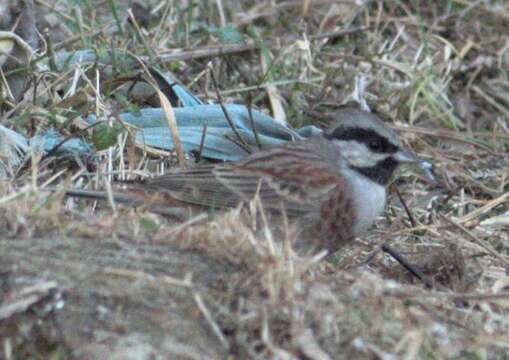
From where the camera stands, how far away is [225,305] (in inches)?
128

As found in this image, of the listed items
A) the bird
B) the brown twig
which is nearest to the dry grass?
the brown twig

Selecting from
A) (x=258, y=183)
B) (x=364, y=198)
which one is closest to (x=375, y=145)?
(x=364, y=198)

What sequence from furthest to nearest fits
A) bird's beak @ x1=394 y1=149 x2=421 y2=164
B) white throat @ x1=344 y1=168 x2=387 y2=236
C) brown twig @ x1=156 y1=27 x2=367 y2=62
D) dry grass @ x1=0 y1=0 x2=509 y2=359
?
brown twig @ x1=156 y1=27 x2=367 y2=62 → bird's beak @ x1=394 y1=149 x2=421 y2=164 → white throat @ x1=344 y1=168 x2=387 y2=236 → dry grass @ x1=0 y1=0 x2=509 y2=359

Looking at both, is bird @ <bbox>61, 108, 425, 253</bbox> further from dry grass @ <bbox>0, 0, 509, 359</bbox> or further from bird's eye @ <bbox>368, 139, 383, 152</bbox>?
dry grass @ <bbox>0, 0, 509, 359</bbox>

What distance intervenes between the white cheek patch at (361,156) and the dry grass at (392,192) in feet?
1.18

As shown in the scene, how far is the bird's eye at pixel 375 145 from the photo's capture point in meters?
4.52

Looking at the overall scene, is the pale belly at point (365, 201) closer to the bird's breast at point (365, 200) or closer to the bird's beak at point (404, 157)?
the bird's breast at point (365, 200)

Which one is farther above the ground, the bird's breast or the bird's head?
the bird's head

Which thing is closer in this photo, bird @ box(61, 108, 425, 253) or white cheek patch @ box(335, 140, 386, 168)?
bird @ box(61, 108, 425, 253)

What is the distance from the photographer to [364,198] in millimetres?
4406

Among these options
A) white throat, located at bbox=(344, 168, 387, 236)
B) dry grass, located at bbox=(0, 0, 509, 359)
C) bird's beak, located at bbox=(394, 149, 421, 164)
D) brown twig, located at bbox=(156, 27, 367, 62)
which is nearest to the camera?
dry grass, located at bbox=(0, 0, 509, 359)

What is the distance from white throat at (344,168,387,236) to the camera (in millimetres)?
4348

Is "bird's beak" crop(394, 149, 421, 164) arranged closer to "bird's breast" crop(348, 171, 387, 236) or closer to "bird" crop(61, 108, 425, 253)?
"bird" crop(61, 108, 425, 253)

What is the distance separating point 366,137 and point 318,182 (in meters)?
0.28
